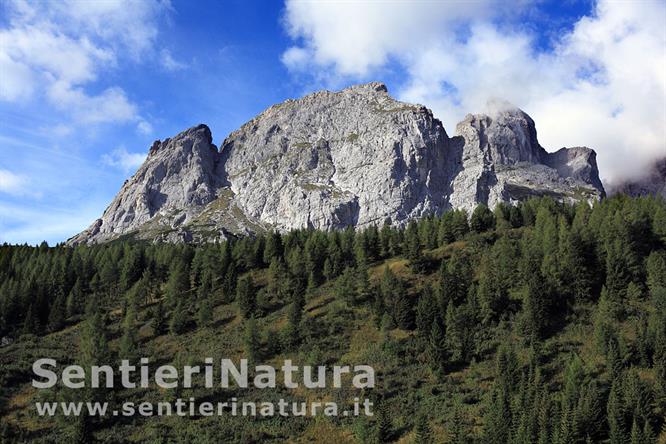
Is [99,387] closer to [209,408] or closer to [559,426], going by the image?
[209,408]

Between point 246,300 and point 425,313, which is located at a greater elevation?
point 246,300

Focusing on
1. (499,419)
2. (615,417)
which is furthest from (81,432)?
(615,417)

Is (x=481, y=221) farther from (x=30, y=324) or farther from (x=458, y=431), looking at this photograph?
(x=30, y=324)

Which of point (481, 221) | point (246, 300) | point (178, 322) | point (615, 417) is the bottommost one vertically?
point (615, 417)

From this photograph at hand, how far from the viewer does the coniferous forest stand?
217 feet

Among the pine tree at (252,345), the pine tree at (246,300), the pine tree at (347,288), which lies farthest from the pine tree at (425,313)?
the pine tree at (246,300)

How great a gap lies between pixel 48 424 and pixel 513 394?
6213cm

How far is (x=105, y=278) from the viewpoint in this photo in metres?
134

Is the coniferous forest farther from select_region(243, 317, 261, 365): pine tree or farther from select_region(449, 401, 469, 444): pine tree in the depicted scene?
select_region(243, 317, 261, 365): pine tree

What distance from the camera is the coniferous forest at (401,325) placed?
6619 cm

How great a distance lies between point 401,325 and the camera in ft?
304

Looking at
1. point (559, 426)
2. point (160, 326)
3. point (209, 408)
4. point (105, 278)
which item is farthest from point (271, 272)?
point (559, 426)

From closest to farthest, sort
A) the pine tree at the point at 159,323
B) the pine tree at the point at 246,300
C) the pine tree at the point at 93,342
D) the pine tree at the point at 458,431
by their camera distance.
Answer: the pine tree at the point at 458,431, the pine tree at the point at 93,342, the pine tree at the point at 159,323, the pine tree at the point at 246,300

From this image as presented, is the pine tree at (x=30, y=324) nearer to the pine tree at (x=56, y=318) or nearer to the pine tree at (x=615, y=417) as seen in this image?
the pine tree at (x=56, y=318)
